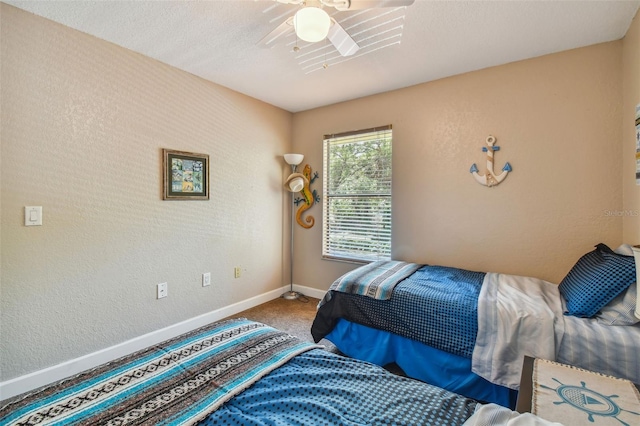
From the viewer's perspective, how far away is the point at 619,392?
40.2 inches

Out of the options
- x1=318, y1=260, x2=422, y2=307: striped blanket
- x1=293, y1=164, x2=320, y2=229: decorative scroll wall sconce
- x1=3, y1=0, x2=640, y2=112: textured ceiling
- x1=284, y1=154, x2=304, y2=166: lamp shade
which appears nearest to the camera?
x1=3, y1=0, x2=640, y2=112: textured ceiling

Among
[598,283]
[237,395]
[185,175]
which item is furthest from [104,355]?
[598,283]

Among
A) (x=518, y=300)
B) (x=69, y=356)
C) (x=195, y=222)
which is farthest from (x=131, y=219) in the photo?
(x=518, y=300)

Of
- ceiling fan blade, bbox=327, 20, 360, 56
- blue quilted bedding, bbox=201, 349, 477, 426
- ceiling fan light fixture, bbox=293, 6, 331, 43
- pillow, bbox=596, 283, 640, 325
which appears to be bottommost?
blue quilted bedding, bbox=201, 349, 477, 426

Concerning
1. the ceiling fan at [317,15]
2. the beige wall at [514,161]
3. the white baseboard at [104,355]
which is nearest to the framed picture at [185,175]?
the white baseboard at [104,355]

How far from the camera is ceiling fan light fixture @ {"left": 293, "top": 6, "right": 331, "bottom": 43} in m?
1.41

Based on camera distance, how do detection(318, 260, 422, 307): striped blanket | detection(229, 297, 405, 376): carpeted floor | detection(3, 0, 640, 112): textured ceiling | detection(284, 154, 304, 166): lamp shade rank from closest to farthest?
detection(3, 0, 640, 112): textured ceiling → detection(318, 260, 422, 307): striped blanket → detection(229, 297, 405, 376): carpeted floor → detection(284, 154, 304, 166): lamp shade

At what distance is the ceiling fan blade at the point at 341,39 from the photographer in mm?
1731

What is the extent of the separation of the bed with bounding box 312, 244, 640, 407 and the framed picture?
1595 millimetres

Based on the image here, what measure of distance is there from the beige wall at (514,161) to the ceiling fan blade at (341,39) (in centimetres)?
133

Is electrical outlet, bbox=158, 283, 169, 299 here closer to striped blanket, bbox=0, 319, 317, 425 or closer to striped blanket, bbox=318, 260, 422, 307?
striped blanket, bbox=318, 260, 422, 307

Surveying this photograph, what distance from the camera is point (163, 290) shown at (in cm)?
262

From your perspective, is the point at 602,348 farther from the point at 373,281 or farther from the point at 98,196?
the point at 98,196

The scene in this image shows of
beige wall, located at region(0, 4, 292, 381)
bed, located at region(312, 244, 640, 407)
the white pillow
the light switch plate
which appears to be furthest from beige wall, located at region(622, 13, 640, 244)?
the light switch plate
